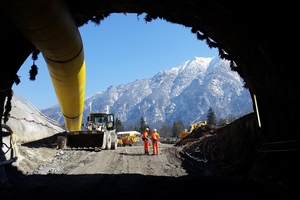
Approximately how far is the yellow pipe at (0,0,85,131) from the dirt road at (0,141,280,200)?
343cm

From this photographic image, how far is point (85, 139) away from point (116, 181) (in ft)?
42.9

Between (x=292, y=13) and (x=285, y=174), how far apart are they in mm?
3801

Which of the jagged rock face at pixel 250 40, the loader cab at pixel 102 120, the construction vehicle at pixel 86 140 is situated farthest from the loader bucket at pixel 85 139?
the jagged rock face at pixel 250 40

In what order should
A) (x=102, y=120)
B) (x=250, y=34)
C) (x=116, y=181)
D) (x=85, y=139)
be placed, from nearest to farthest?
(x=250, y=34)
(x=116, y=181)
(x=85, y=139)
(x=102, y=120)

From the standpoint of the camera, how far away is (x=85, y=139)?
2408cm

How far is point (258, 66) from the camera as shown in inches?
371

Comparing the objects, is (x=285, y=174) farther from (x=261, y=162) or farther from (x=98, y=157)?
(x=98, y=157)

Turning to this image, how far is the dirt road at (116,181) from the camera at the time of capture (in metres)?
9.12

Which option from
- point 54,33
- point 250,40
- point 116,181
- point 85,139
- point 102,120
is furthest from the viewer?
point 102,120

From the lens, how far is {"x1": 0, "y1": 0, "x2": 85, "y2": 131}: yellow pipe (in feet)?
21.5

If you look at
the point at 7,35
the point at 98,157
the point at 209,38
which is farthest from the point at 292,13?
the point at 98,157

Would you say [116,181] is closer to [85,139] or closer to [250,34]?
[250,34]

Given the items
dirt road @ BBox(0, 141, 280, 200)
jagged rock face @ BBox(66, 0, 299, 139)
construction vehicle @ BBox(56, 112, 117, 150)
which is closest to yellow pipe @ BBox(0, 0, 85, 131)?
jagged rock face @ BBox(66, 0, 299, 139)

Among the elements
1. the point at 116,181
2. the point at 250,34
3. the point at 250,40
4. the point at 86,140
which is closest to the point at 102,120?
the point at 86,140
